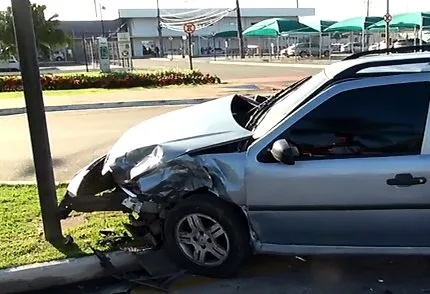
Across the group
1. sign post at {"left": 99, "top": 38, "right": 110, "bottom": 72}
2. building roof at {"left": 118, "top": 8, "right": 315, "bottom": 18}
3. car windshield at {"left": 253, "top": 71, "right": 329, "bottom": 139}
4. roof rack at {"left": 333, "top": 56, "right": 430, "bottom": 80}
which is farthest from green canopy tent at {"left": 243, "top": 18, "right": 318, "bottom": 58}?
building roof at {"left": 118, "top": 8, "right": 315, "bottom": 18}

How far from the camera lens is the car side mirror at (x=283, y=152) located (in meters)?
3.61

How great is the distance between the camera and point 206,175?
3.87 meters

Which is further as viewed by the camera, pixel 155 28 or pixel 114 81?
pixel 155 28

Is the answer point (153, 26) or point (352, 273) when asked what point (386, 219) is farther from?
point (153, 26)

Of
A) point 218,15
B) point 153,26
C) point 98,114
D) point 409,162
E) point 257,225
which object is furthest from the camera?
point 153,26

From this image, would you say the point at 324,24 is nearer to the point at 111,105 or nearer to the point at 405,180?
the point at 111,105

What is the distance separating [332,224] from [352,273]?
1.90 ft

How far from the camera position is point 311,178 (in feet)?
12.0

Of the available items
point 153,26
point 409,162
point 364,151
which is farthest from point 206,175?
point 153,26

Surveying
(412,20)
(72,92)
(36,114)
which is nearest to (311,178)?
(36,114)

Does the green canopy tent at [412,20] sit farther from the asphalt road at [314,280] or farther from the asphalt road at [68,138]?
the asphalt road at [314,280]

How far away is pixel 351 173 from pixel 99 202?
2083 mm

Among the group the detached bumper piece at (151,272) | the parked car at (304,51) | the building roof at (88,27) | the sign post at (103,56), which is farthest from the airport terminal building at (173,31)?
the detached bumper piece at (151,272)

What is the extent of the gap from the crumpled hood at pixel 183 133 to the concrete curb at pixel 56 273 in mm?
794
